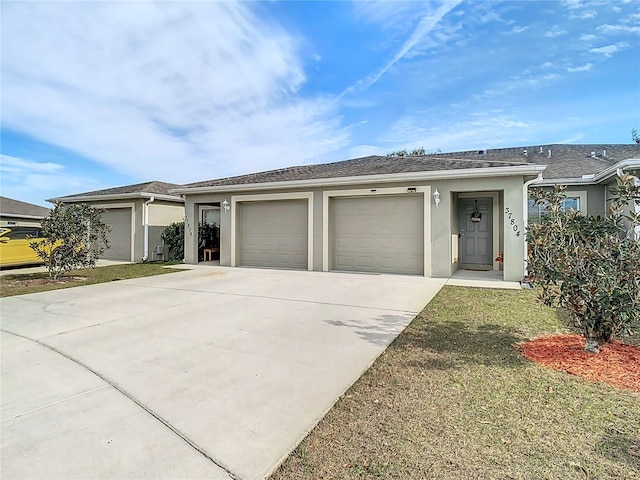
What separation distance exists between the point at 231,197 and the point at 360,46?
6805 mm

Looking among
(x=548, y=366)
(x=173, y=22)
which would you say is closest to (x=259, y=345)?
(x=548, y=366)

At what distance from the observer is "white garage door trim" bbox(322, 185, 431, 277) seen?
1001cm

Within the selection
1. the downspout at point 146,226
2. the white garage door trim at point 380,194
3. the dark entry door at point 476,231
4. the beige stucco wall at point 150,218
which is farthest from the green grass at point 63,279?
the dark entry door at point 476,231

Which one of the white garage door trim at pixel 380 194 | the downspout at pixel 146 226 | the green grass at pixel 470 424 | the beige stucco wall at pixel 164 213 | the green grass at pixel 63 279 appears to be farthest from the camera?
the beige stucco wall at pixel 164 213

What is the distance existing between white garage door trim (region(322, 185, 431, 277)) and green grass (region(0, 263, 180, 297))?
535cm

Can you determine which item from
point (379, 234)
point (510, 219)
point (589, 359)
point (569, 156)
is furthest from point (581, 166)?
point (589, 359)

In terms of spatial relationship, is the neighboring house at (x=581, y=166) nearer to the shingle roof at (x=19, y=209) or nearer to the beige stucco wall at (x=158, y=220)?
the beige stucco wall at (x=158, y=220)

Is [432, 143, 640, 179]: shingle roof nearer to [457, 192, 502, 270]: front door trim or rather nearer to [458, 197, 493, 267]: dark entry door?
[457, 192, 502, 270]: front door trim

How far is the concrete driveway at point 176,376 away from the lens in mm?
2213

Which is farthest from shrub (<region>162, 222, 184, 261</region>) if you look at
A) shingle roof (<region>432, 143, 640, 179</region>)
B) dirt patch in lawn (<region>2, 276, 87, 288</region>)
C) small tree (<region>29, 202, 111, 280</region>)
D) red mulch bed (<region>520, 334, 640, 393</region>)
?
red mulch bed (<region>520, 334, 640, 393</region>)

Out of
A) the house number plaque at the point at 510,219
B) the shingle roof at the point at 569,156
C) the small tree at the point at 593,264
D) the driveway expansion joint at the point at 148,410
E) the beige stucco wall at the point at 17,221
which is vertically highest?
the shingle roof at the point at 569,156

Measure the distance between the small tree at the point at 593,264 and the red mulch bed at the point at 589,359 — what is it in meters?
0.15

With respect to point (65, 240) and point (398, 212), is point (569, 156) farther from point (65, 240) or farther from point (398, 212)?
point (65, 240)

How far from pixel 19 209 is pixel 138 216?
12523mm
